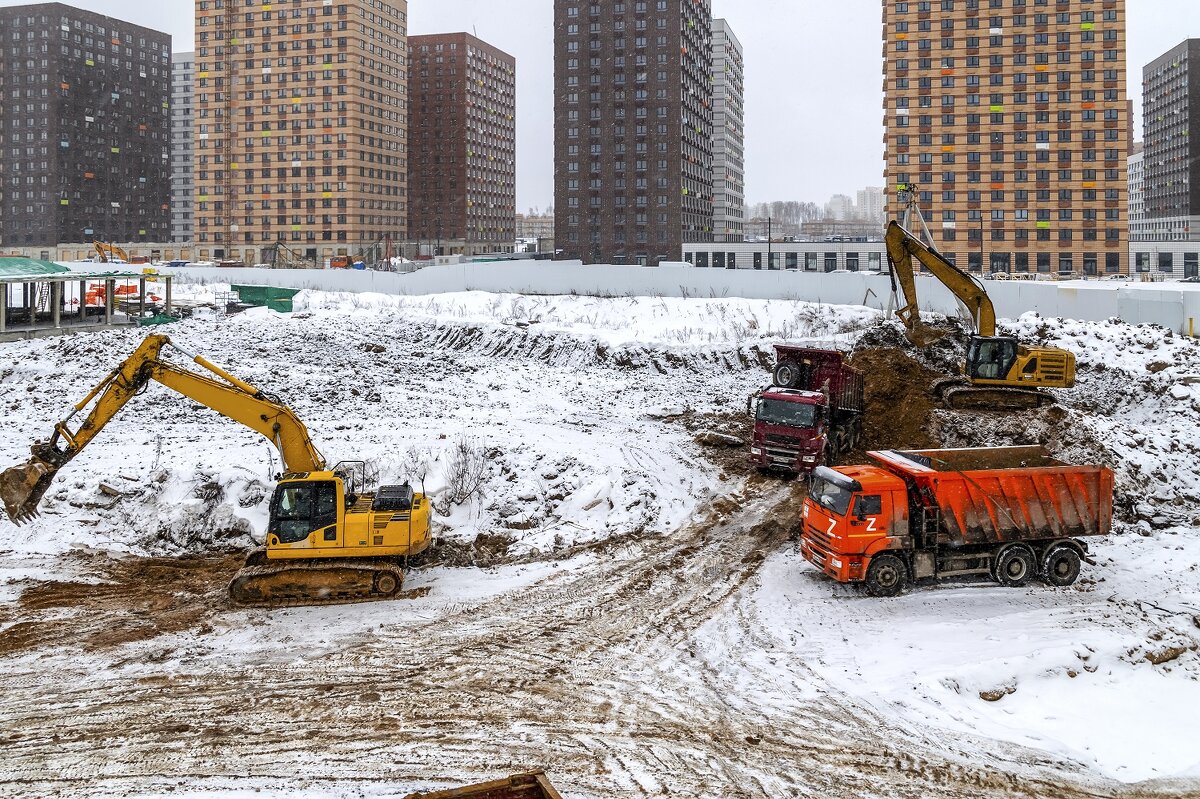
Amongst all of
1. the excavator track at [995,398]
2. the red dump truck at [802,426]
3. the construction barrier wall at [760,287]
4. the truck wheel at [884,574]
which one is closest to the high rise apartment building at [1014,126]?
the construction barrier wall at [760,287]

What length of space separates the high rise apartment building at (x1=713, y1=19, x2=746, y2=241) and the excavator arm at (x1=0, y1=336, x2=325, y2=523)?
411 feet

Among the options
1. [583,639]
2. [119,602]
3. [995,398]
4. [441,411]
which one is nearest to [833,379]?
[995,398]

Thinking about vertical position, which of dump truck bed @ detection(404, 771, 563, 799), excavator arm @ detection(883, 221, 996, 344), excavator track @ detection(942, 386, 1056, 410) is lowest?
dump truck bed @ detection(404, 771, 563, 799)

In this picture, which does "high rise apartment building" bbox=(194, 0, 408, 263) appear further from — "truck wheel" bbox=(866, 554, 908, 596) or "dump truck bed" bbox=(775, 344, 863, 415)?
"truck wheel" bbox=(866, 554, 908, 596)

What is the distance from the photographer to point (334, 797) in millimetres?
11695

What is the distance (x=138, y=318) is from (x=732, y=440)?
29187mm

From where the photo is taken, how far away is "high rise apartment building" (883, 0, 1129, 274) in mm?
86250

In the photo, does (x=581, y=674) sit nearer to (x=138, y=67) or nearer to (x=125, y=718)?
(x=125, y=718)

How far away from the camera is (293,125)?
126938mm

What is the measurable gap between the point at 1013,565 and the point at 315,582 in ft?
44.2

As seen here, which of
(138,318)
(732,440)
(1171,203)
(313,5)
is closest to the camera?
(732,440)

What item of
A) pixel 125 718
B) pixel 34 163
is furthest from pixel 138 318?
pixel 34 163

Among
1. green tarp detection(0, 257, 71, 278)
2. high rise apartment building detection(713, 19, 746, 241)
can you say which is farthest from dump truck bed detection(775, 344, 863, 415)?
high rise apartment building detection(713, 19, 746, 241)

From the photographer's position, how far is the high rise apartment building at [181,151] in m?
189
